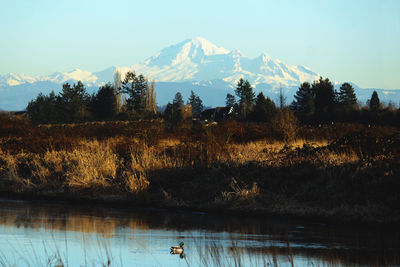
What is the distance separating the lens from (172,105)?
100438 millimetres

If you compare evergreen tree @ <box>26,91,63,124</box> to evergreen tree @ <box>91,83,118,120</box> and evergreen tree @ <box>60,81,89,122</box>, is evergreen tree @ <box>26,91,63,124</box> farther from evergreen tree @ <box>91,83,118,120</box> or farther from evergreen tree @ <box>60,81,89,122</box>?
evergreen tree @ <box>91,83,118,120</box>

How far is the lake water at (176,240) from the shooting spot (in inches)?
444

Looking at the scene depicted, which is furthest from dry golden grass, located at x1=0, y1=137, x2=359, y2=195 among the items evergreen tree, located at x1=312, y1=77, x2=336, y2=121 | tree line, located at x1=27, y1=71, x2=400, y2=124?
evergreen tree, located at x1=312, y1=77, x2=336, y2=121

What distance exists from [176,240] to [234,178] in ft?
25.4

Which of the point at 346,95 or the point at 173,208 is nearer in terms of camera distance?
the point at 173,208

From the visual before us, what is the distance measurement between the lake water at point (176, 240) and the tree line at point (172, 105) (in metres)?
53.1

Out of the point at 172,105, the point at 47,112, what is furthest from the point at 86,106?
the point at 172,105

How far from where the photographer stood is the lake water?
11.3 metres

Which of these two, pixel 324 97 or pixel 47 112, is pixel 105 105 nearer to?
pixel 47 112

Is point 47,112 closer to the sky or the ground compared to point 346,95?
closer to the ground

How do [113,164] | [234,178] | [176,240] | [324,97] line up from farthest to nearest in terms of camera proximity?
[324,97]
[113,164]
[234,178]
[176,240]

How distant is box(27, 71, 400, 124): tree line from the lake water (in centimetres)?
5309

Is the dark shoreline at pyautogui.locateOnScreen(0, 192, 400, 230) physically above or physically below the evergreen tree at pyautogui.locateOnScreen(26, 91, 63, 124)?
below

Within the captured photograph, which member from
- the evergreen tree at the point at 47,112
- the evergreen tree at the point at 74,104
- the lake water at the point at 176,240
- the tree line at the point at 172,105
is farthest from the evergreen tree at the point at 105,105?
the lake water at the point at 176,240
